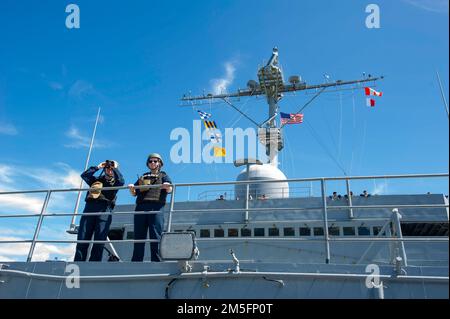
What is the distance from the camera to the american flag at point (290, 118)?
659 inches

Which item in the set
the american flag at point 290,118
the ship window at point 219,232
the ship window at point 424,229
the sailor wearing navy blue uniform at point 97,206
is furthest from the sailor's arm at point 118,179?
the american flag at point 290,118

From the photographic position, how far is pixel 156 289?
3641mm

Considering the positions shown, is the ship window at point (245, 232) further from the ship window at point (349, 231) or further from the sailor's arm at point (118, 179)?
the sailor's arm at point (118, 179)

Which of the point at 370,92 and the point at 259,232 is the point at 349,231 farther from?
the point at 370,92

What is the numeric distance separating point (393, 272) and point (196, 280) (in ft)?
6.56

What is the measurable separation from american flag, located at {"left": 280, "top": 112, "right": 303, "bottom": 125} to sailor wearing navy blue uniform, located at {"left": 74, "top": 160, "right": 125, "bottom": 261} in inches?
496

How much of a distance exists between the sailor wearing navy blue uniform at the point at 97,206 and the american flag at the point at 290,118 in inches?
496

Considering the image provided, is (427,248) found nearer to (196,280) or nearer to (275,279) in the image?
(275,279)

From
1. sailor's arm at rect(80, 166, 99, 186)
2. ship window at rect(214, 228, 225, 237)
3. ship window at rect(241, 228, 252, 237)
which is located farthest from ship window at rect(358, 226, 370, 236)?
sailor's arm at rect(80, 166, 99, 186)

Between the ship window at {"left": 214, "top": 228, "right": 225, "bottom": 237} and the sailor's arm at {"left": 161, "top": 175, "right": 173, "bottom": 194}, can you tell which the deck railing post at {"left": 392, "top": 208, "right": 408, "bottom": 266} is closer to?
the sailor's arm at {"left": 161, "top": 175, "right": 173, "bottom": 194}

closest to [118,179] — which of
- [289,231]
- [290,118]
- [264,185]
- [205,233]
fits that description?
[205,233]

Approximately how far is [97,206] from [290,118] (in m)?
13.3

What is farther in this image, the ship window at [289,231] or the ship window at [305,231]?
the ship window at [289,231]
